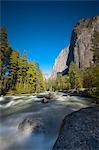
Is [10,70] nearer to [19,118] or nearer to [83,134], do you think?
[19,118]

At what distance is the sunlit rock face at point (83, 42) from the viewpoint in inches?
6078

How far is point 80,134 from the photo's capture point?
9.84m

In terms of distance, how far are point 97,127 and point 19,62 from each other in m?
41.2

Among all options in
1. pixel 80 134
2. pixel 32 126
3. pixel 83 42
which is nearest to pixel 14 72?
pixel 32 126

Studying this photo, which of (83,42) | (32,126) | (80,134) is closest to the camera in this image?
(80,134)

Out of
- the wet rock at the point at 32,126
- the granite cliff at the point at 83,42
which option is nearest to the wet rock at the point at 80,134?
the wet rock at the point at 32,126

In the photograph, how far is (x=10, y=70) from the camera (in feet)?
155

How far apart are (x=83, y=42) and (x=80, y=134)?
161m

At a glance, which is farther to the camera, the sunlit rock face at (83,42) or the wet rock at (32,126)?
the sunlit rock face at (83,42)

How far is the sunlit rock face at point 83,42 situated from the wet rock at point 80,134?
13970cm

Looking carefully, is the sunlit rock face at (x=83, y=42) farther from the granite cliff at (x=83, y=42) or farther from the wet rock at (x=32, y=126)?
the wet rock at (x=32, y=126)

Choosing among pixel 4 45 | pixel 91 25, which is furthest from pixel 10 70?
A: pixel 91 25

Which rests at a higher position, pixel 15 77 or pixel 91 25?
pixel 91 25

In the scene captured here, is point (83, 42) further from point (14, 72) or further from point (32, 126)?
point (32, 126)
